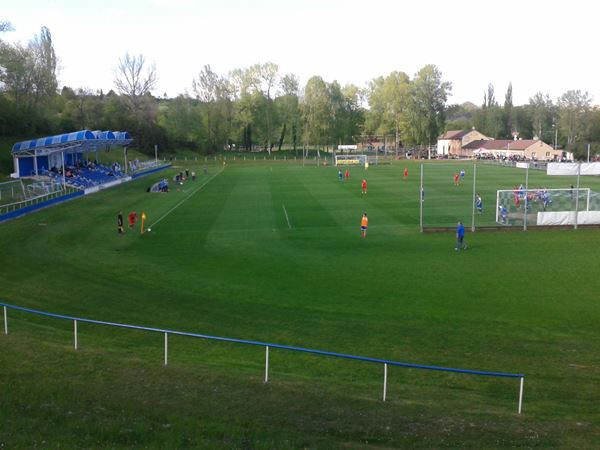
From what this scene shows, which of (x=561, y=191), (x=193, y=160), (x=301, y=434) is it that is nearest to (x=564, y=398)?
Result: (x=301, y=434)

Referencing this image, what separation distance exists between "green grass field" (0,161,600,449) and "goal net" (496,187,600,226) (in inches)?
45.5

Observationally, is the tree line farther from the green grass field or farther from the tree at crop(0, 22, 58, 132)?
the green grass field

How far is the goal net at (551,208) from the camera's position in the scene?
30.8m

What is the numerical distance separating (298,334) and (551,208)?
22.9 m

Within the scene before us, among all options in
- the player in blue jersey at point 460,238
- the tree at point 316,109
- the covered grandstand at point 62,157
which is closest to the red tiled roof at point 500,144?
the tree at point 316,109

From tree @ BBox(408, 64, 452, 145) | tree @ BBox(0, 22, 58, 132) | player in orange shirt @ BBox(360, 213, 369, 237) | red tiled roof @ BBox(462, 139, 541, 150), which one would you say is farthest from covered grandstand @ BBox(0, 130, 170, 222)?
red tiled roof @ BBox(462, 139, 541, 150)

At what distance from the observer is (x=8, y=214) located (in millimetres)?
34375

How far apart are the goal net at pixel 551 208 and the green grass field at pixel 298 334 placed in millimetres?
1155

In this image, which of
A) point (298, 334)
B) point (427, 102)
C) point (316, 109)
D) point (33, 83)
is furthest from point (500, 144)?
point (298, 334)

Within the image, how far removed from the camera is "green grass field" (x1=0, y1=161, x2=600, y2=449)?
8.34 meters

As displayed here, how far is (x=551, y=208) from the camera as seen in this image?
31625 mm

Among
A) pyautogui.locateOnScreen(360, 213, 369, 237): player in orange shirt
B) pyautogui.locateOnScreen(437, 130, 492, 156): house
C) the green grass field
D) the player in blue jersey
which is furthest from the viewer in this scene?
pyautogui.locateOnScreen(437, 130, 492, 156): house

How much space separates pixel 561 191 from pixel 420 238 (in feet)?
33.9

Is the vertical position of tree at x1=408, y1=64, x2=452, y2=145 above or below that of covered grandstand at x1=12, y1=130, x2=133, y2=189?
above
